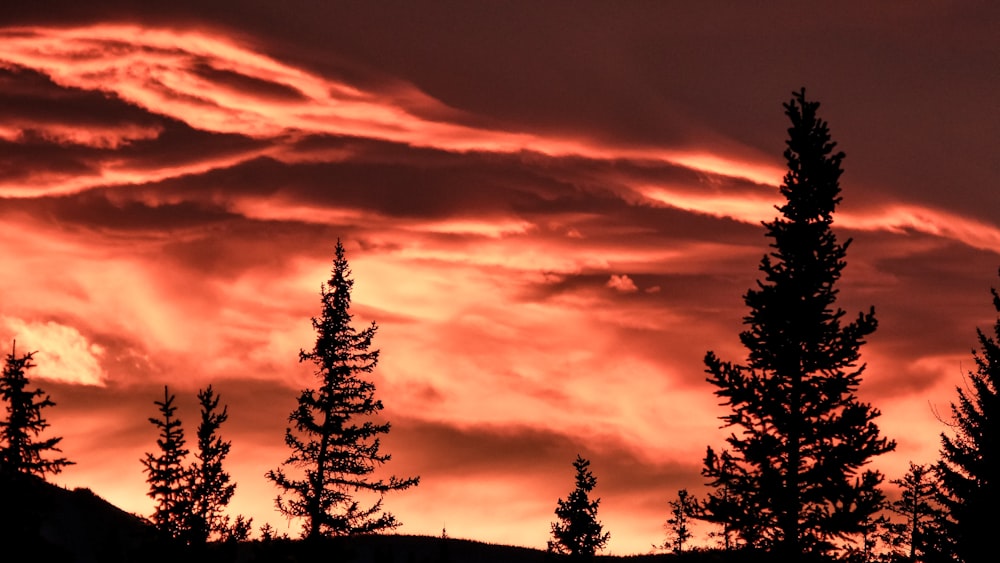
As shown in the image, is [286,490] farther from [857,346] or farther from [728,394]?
[857,346]

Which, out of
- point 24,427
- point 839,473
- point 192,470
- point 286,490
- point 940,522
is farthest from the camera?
point 192,470

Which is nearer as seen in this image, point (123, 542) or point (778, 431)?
point (778, 431)

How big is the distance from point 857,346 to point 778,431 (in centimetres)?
331

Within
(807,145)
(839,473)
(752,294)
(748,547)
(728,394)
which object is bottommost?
(748,547)

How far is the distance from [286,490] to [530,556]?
76.5m

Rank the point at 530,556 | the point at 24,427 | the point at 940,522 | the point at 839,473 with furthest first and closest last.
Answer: the point at 530,556, the point at 24,427, the point at 940,522, the point at 839,473

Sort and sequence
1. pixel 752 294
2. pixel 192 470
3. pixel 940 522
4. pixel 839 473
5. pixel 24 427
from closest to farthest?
pixel 839 473 → pixel 752 294 → pixel 940 522 → pixel 24 427 → pixel 192 470

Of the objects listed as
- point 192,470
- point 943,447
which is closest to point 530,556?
point 192,470

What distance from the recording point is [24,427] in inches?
1494

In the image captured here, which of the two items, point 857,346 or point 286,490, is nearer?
point 857,346

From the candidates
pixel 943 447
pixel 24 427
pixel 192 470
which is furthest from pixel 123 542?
pixel 943 447

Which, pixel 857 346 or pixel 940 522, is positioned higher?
pixel 857 346

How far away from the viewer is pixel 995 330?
3694 centimetres

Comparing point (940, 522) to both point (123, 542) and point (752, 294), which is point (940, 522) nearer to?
point (752, 294)
